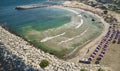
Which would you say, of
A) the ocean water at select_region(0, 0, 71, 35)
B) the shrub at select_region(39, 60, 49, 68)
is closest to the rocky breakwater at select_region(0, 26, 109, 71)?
the shrub at select_region(39, 60, 49, 68)

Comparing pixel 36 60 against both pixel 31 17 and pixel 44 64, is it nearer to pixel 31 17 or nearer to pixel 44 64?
pixel 44 64

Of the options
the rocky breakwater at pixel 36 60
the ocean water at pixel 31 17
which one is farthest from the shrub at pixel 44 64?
the ocean water at pixel 31 17

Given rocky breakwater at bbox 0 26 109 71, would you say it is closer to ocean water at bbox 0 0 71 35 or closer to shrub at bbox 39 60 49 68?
shrub at bbox 39 60 49 68

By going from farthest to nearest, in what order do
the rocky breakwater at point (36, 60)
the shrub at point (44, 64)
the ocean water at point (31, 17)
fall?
the ocean water at point (31, 17), the rocky breakwater at point (36, 60), the shrub at point (44, 64)

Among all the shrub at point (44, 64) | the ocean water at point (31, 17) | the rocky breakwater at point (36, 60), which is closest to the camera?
the shrub at point (44, 64)

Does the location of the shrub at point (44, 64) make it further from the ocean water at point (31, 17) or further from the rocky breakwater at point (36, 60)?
the ocean water at point (31, 17)

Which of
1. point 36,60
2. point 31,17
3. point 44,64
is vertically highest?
point 44,64

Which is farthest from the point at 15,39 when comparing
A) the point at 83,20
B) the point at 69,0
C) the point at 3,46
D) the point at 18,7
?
the point at 69,0

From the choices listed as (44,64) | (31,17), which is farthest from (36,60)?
(31,17)

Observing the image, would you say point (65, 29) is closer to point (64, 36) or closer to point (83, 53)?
point (64, 36)
